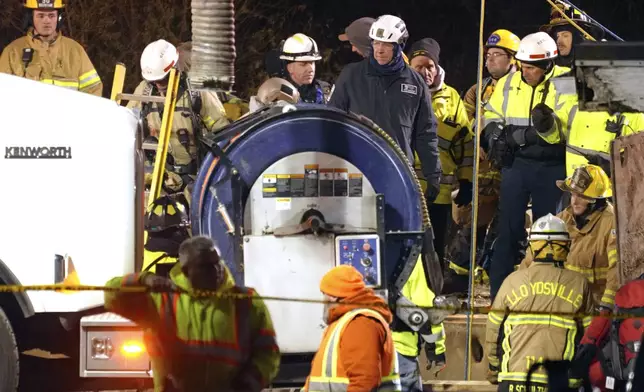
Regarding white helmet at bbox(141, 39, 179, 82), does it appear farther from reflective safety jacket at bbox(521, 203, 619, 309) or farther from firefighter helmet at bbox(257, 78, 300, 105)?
reflective safety jacket at bbox(521, 203, 619, 309)

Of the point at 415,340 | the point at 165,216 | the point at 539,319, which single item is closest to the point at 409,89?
the point at 415,340

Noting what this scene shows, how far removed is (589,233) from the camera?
11062 millimetres

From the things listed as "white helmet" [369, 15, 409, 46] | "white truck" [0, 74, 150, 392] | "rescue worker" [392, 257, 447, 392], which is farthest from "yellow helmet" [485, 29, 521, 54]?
"white truck" [0, 74, 150, 392]

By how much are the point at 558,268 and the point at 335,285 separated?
2.26m

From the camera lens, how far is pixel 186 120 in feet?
36.8

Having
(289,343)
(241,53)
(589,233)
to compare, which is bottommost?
(289,343)

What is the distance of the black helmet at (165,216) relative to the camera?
9.84 metres

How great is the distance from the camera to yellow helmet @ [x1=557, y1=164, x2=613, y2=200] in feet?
36.8

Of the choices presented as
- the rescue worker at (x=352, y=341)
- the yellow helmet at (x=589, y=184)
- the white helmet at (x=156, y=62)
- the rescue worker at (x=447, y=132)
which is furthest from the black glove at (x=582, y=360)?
the white helmet at (x=156, y=62)

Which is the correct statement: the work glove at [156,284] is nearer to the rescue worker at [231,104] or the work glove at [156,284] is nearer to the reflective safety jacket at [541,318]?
the reflective safety jacket at [541,318]

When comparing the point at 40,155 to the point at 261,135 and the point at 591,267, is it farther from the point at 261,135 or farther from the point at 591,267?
the point at 591,267

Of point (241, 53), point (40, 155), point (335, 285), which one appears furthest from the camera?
point (241, 53)

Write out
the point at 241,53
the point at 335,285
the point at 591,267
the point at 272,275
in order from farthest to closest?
the point at 241,53, the point at 591,267, the point at 272,275, the point at 335,285

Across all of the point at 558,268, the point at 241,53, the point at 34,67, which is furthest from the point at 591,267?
the point at 241,53
